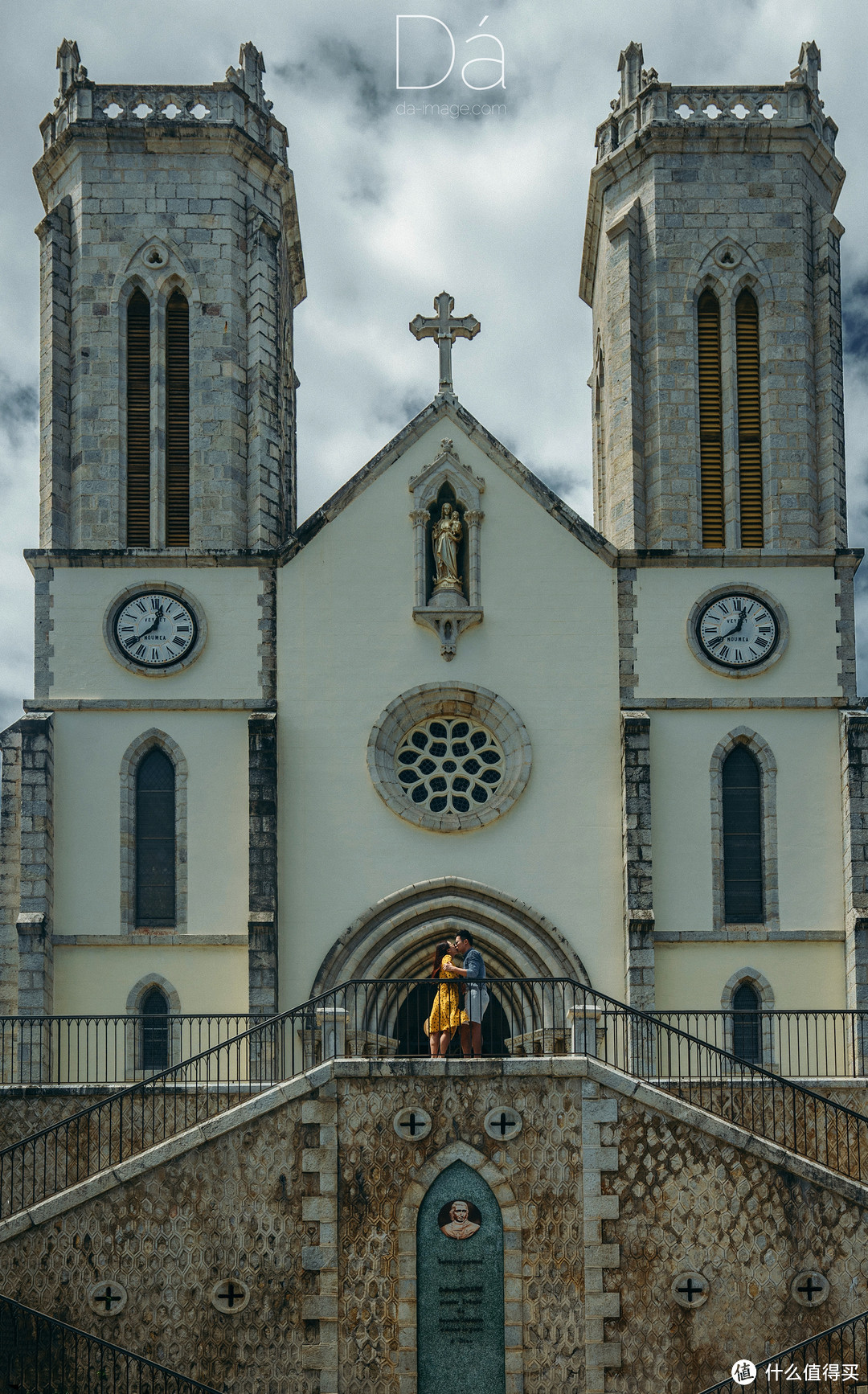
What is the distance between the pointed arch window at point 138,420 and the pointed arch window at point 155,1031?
6.27 meters

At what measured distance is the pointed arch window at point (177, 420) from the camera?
2727 centimetres

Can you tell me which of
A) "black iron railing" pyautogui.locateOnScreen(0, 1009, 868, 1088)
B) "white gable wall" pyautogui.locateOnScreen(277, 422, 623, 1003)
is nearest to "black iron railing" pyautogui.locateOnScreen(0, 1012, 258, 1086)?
"black iron railing" pyautogui.locateOnScreen(0, 1009, 868, 1088)

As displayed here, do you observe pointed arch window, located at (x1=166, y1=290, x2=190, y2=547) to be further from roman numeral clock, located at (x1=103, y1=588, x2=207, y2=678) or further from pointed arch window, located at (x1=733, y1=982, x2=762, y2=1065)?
pointed arch window, located at (x1=733, y1=982, x2=762, y2=1065)

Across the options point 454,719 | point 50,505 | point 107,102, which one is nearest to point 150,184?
point 107,102

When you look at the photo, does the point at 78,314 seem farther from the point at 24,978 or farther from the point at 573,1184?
the point at 573,1184

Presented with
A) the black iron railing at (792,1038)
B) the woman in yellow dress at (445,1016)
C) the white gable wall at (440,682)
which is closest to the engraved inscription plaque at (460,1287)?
the woman in yellow dress at (445,1016)

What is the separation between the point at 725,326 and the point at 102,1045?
43.0ft

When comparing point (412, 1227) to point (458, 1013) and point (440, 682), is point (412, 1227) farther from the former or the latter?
point (440, 682)

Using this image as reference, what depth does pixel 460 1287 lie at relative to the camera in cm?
1984

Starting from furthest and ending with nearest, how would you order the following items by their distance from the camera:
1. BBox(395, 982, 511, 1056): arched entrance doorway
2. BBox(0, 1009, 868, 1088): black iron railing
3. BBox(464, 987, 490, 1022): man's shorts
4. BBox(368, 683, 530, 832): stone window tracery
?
BBox(368, 683, 530, 832): stone window tracery, BBox(395, 982, 511, 1056): arched entrance doorway, BBox(0, 1009, 868, 1088): black iron railing, BBox(464, 987, 490, 1022): man's shorts

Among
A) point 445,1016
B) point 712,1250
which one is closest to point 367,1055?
point 445,1016

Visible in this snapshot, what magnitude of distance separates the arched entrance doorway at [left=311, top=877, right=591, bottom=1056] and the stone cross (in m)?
7.65

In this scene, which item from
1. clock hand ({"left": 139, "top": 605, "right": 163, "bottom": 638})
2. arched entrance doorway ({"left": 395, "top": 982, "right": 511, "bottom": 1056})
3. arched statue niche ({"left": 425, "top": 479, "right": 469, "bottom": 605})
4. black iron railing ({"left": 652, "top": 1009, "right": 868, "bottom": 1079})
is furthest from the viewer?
arched statue niche ({"left": 425, "top": 479, "right": 469, "bottom": 605})

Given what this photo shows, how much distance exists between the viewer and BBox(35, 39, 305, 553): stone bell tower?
27.1 metres
